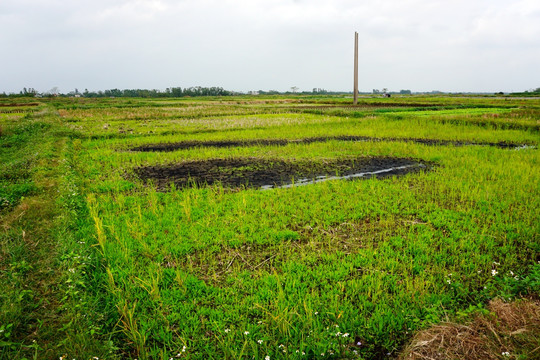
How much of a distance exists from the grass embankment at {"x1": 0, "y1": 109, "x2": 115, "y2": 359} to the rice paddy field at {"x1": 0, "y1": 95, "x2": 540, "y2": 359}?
2 centimetres

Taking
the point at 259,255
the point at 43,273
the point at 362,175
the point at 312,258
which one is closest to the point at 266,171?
the point at 362,175

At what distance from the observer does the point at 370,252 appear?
384 centimetres

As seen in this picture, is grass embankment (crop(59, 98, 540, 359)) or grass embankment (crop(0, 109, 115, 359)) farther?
grass embankment (crop(59, 98, 540, 359))

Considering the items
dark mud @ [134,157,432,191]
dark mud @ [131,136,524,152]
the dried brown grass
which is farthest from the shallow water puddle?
the dried brown grass

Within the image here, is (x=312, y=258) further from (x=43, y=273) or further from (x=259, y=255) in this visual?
(x=43, y=273)

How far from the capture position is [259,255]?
3941mm

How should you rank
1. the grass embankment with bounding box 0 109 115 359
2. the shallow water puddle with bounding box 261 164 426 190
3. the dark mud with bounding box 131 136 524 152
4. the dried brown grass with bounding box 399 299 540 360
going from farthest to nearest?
the dark mud with bounding box 131 136 524 152 < the shallow water puddle with bounding box 261 164 426 190 < the grass embankment with bounding box 0 109 115 359 < the dried brown grass with bounding box 399 299 540 360

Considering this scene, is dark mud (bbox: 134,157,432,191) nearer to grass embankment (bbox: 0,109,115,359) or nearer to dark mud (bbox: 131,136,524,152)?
grass embankment (bbox: 0,109,115,359)

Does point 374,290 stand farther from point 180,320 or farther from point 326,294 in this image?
point 180,320

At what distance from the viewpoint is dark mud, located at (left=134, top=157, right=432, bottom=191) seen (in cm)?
712

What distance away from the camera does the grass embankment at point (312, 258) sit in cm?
268

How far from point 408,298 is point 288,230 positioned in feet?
6.02

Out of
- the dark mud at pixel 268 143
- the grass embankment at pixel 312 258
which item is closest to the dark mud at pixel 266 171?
the grass embankment at pixel 312 258

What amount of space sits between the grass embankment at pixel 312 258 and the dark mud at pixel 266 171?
0.63 metres
